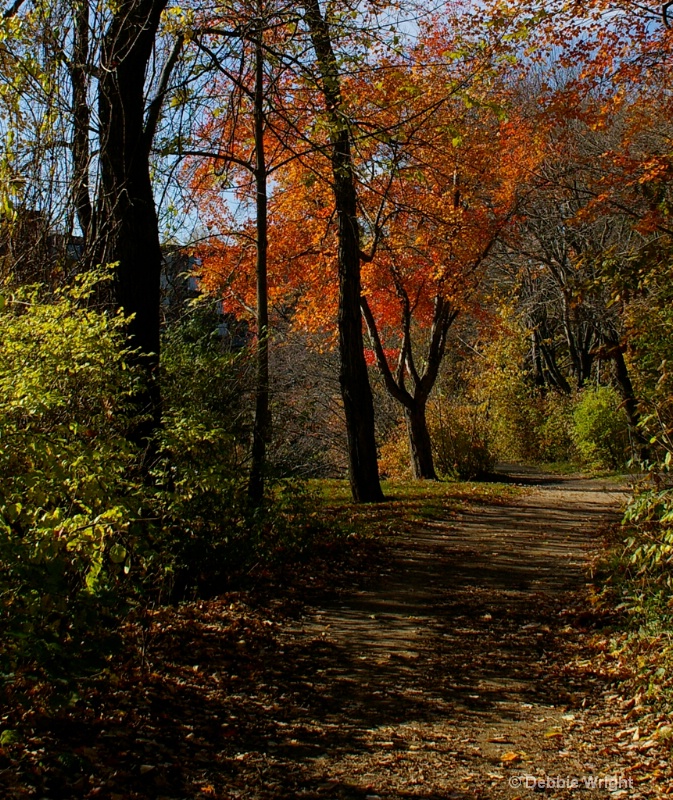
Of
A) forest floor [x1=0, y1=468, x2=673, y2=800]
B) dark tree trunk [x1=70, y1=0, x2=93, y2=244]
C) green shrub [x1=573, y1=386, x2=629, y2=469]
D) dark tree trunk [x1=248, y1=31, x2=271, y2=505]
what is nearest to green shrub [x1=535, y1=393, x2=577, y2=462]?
green shrub [x1=573, y1=386, x2=629, y2=469]

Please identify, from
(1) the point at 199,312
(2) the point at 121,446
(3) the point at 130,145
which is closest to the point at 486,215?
(1) the point at 199,312

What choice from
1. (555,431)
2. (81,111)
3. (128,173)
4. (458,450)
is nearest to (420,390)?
(458,450)

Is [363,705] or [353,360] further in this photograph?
[353,360]

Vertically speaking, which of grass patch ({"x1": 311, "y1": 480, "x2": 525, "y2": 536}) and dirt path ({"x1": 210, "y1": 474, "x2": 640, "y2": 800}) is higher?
grass patch ({"x1": 311, "y1": 480, "x2": 525, "y2": 536})

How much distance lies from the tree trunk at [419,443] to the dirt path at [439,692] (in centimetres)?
863

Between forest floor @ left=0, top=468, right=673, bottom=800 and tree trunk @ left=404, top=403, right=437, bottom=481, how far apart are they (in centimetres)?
932

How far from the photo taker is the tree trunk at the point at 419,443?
55.3 feet

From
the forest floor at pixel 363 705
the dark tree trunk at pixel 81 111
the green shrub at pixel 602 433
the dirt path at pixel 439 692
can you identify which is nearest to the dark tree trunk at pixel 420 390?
the green shrub at pixel 602 433

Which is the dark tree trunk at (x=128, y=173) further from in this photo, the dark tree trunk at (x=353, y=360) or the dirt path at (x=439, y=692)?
the dark tree trunk at (x=353, y=360)

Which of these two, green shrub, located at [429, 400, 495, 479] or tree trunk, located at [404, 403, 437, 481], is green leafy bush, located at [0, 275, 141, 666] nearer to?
tree trunk, located at [404, 403, 437, 481]

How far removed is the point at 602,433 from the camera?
21.3m

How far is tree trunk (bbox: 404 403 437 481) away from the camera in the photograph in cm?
1684

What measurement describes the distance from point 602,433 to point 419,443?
Answer: 22.8ft

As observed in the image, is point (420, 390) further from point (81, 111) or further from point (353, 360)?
point (81, 111)
